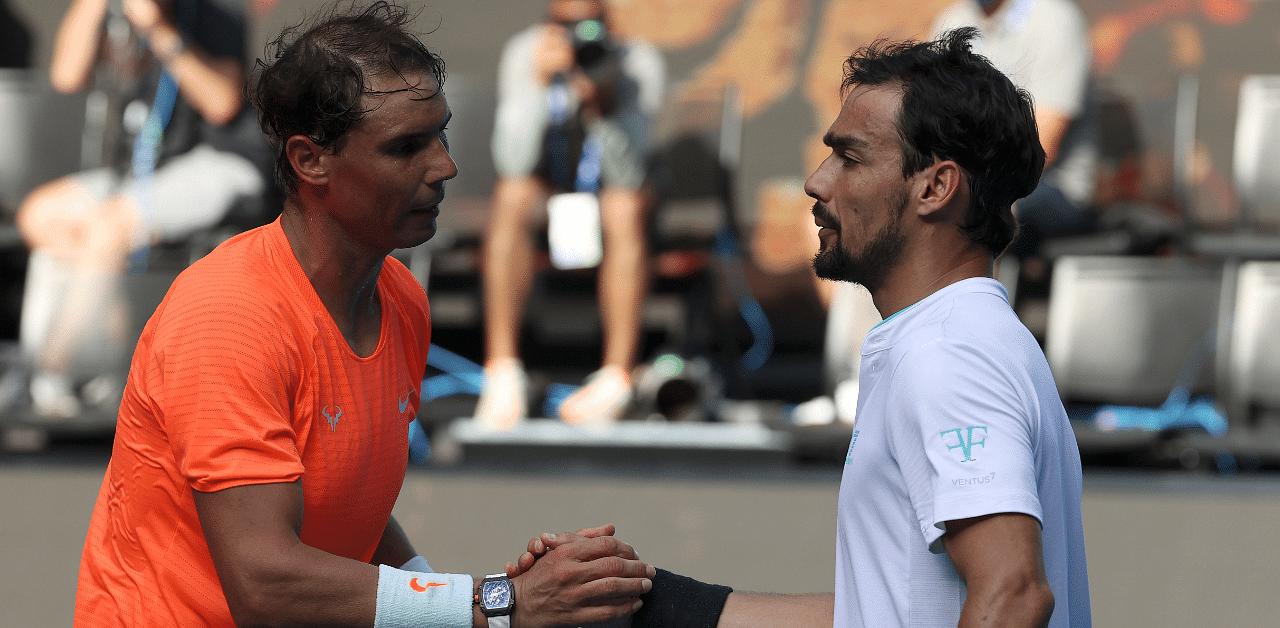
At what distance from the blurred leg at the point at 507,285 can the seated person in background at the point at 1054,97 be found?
2074mm

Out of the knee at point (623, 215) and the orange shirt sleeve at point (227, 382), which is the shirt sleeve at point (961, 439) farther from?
the knee at point (623, 215)

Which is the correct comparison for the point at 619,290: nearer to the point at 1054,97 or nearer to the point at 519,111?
the point at 519,111

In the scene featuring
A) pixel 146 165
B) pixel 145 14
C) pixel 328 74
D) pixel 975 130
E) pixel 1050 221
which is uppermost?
pixel 145 14

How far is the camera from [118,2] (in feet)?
17.3

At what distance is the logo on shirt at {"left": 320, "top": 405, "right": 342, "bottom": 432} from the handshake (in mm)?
336

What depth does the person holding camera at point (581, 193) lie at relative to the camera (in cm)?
504

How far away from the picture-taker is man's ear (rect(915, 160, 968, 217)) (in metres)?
1.30

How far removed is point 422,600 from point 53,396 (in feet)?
14.3

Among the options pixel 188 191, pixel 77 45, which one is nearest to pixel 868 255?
pixel 188 191

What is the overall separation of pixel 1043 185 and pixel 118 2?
4405 millimetres

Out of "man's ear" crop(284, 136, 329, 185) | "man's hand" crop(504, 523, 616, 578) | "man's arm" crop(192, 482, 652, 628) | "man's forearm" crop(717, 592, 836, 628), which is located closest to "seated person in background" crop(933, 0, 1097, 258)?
"man's forearm" crop(717, 592, 836, 628)

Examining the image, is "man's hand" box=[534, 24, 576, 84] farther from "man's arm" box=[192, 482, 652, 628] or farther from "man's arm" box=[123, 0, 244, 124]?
"man's arm" box=[192, 482, 652, 628]

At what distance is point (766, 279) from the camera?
5.02m

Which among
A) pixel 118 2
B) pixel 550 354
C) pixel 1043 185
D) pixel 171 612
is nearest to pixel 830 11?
pixel 1043 185
